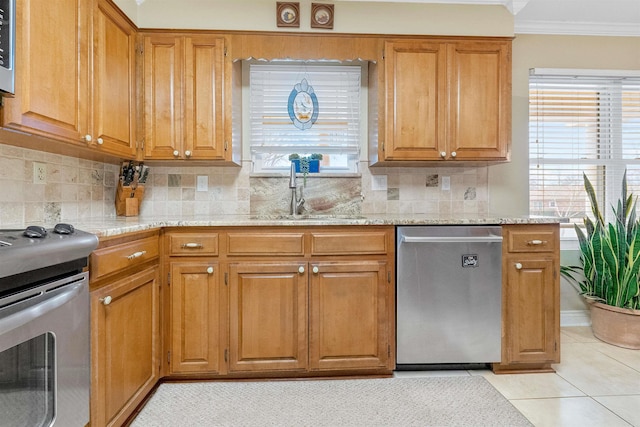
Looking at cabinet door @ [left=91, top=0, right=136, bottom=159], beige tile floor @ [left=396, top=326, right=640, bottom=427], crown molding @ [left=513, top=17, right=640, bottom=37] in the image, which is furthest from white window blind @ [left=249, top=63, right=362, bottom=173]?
beige tile floor @ [left=396, top=326, right=640, bottom=427]

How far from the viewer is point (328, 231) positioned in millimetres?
2125

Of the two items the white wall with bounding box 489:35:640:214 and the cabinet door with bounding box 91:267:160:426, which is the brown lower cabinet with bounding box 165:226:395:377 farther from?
the white wall with bounding box 489:35:640:214

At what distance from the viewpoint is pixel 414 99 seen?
2.46 metres

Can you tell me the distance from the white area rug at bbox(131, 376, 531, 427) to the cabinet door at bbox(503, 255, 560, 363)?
1.05ft

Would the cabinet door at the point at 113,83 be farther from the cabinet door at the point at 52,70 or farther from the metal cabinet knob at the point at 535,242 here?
the metal cabinet knob at the point at 535,242

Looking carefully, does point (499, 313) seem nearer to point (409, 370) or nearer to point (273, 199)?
point (409, 370)

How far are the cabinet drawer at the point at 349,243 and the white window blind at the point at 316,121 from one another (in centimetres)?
86

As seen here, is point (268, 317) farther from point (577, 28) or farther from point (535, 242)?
point (577, 28)

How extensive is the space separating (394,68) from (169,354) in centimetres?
224

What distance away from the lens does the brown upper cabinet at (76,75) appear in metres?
1.42

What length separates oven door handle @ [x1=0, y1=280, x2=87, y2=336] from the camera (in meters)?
1.02

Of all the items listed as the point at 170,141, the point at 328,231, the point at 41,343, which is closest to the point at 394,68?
the point at 328,231

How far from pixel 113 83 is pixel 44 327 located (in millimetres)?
1465

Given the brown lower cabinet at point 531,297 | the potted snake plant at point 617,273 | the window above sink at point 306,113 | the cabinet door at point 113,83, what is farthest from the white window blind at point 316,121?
the potted snake plant at point 617,273
